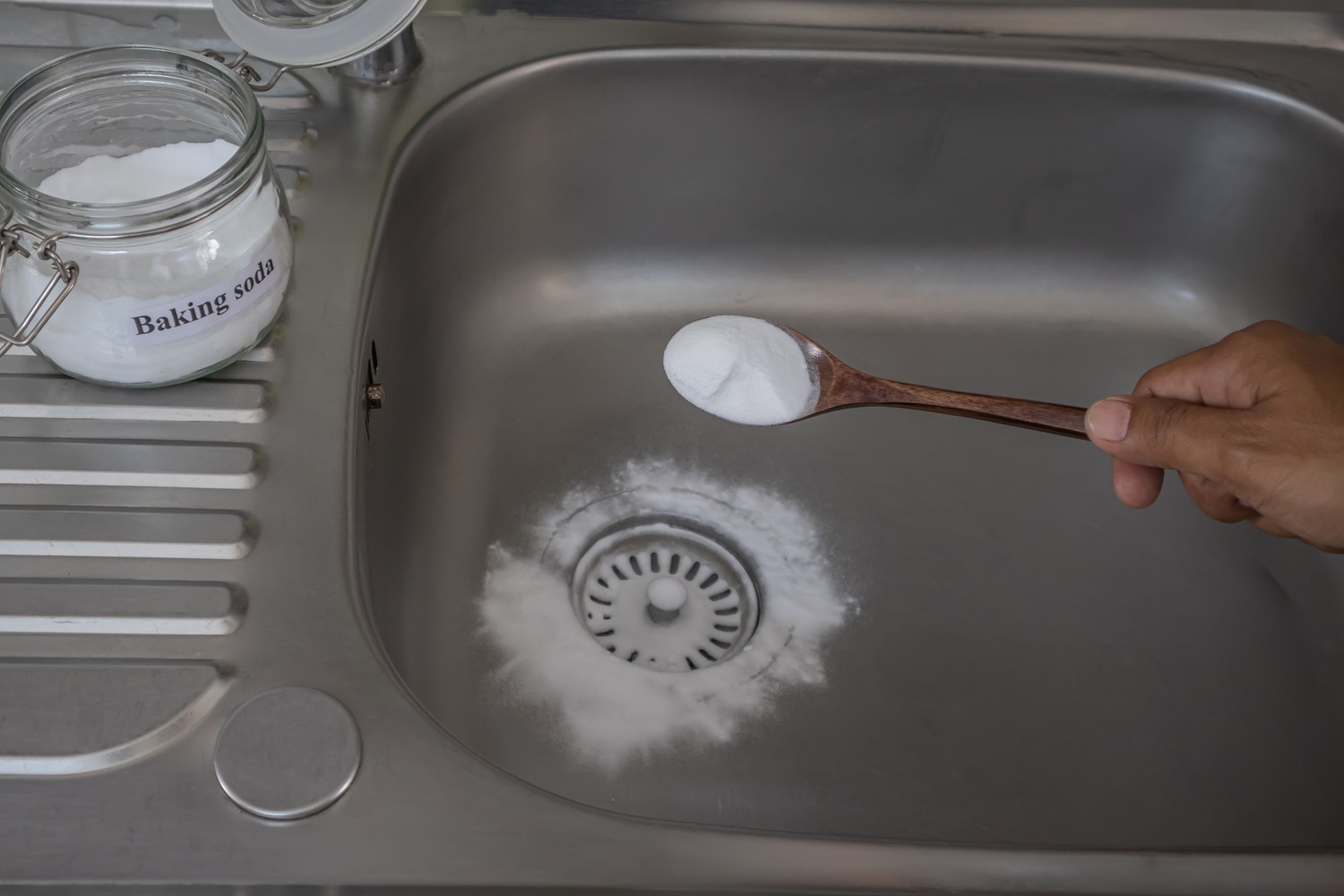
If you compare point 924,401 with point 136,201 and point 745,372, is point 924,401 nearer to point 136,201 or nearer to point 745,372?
point 745,372

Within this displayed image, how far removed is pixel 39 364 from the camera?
2.05ft

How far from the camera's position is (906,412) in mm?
880

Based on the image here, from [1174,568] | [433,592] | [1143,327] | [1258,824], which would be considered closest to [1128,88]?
[1143,327]

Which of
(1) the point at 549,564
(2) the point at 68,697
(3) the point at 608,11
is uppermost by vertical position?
(3) the point at 608,11

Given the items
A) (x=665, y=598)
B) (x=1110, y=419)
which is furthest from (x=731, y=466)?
(x=1110, y=419)

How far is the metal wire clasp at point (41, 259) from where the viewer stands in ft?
1.71

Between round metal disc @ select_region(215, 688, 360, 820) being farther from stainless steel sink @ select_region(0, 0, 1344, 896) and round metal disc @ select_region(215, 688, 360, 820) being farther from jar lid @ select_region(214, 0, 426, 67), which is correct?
jar lid @ select_region(214, 0, 426, 67)

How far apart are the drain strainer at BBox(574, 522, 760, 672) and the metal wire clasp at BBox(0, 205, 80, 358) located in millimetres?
364

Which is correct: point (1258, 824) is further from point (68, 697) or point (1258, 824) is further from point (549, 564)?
point (68, 697)

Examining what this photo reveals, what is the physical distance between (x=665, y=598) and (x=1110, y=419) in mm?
306

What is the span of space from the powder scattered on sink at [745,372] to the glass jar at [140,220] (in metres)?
0.26

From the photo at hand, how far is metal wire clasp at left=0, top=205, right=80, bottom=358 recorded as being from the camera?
1.71ft

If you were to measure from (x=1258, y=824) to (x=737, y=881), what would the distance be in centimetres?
41

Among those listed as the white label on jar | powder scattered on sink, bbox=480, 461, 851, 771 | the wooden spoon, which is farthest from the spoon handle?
the white label on jar
